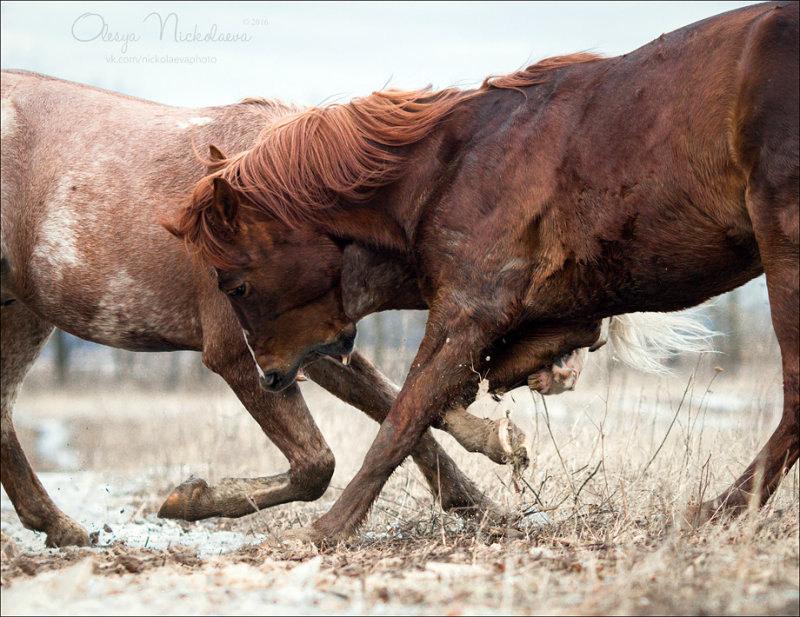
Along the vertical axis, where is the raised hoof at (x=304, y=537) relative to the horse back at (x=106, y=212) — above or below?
below

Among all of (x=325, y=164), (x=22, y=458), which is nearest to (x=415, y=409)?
(x=325, y=164)

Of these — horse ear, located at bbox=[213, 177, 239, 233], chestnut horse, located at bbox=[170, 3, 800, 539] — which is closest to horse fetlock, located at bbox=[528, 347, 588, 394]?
chestnut horse, located at bbox=[170, 3, 800, 539]

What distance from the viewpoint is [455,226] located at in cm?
396

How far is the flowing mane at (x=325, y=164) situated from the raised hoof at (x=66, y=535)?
207cm

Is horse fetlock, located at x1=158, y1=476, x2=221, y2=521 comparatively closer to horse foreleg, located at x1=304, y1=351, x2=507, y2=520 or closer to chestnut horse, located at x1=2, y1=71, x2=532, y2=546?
chestnut horse, located at x1=2, y1=71, x2=532, y2=546

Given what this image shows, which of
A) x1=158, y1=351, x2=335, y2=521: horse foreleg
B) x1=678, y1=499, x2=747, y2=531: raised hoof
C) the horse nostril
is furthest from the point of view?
x1=158, y1=351, x2=335, y2=521: horse foreleg

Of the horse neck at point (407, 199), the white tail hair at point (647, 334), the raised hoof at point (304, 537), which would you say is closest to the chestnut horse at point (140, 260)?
the raised hoof at point (304, 537)

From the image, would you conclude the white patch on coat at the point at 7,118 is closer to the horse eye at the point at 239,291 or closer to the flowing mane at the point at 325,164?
the flowing mane at the point at 325,164

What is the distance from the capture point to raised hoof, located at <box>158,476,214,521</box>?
4.44 metres

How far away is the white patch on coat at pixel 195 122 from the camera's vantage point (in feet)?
16.2

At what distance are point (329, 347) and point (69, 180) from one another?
1.75 meters

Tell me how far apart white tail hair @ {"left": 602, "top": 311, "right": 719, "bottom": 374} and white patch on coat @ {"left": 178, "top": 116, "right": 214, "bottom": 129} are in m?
2.59

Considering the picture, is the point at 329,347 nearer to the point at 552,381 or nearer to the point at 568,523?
the point at 552,381

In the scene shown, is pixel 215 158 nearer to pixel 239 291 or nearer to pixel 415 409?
pixel 239 291
